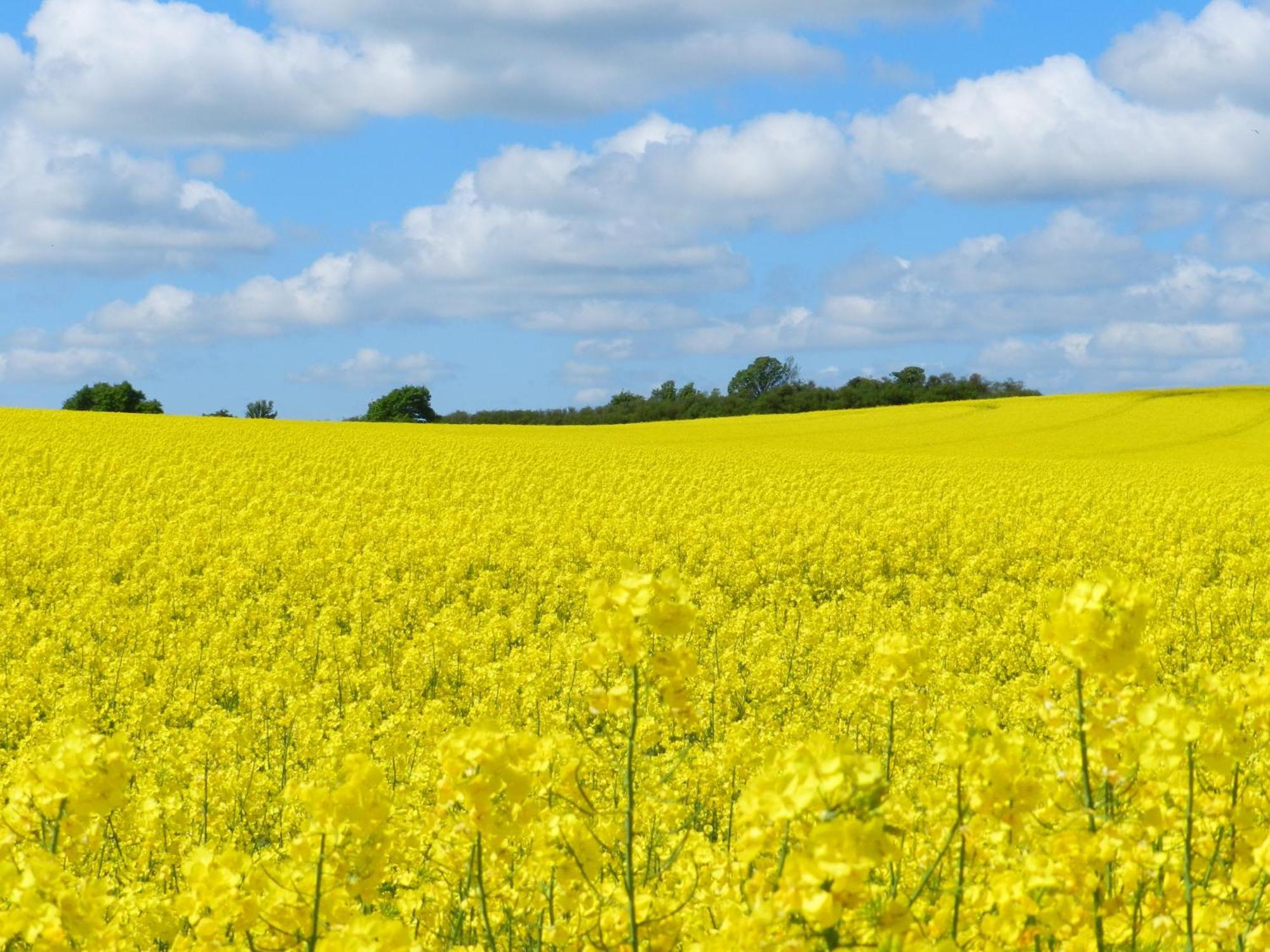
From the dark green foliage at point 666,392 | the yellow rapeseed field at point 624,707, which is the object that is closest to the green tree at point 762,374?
the dark green foliage at point 666,392

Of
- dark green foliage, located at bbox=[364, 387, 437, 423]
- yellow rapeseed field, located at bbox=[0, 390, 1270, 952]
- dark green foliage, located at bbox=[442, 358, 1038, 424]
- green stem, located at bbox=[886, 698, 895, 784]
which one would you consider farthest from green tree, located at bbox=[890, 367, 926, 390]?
green stem, located at bbox=[886, 698, 895, 784]

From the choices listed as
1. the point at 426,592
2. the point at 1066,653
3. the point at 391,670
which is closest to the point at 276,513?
Result: the point at 426,592

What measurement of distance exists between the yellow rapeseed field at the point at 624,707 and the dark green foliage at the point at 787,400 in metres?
48.2

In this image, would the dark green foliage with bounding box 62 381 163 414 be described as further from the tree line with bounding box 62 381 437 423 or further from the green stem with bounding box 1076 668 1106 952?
the green stem with bounding box 1076 668 1106 952

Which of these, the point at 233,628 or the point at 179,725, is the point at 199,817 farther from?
the point at 233,628

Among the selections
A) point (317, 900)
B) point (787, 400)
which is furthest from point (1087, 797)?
point (787, 400)

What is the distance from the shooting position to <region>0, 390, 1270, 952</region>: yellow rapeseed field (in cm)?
297

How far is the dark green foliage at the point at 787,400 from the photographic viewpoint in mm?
77750

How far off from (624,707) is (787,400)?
76869 mm

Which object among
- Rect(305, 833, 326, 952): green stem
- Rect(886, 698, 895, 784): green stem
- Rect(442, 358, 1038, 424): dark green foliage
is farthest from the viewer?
Rect(442, 358, 1038, 424): dark green foliage

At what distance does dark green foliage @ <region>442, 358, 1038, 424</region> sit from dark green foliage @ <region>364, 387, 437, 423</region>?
66.0 inches

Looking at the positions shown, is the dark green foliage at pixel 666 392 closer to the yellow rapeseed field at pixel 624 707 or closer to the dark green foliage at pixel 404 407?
the dark green foliage at pixel 404 407

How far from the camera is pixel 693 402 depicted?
83.9 m

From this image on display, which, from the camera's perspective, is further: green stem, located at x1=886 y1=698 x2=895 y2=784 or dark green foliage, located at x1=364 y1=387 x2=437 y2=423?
dark green foliage, located at x1=364 y1=387 x2=437 y2=423
